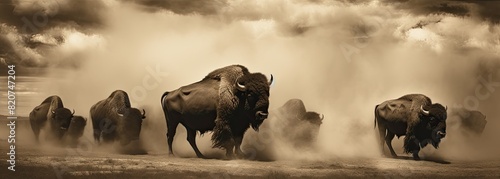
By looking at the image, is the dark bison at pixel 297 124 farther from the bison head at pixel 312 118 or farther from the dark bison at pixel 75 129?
the dark bison at pixel 75 129

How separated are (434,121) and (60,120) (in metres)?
15.5

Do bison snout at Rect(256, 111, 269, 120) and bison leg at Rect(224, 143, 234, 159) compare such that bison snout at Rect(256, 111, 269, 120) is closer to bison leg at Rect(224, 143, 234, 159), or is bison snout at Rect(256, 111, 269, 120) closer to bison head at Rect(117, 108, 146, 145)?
bison leg at Rect(224, 143, 234, 159)

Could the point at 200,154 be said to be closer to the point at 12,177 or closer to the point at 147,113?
the point at 12,177

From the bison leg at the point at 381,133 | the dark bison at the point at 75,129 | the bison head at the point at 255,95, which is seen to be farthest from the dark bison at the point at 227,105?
the dark bison at the point at 75,129

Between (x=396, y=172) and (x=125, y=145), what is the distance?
9.85 metres

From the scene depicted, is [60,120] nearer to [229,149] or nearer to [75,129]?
[75,129]

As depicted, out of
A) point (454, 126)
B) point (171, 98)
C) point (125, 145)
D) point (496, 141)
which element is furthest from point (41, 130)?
point (496, 141)

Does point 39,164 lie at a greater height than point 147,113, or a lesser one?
lesser

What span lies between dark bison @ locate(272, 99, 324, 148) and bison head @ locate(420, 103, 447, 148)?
4698mm

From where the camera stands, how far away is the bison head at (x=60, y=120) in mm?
27797

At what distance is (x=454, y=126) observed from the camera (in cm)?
3219

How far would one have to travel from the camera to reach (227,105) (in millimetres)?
20500

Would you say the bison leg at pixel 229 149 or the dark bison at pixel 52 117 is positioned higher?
the dark bison at pixel 52 117

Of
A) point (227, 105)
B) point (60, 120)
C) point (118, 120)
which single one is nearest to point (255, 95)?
point (227, 105)
